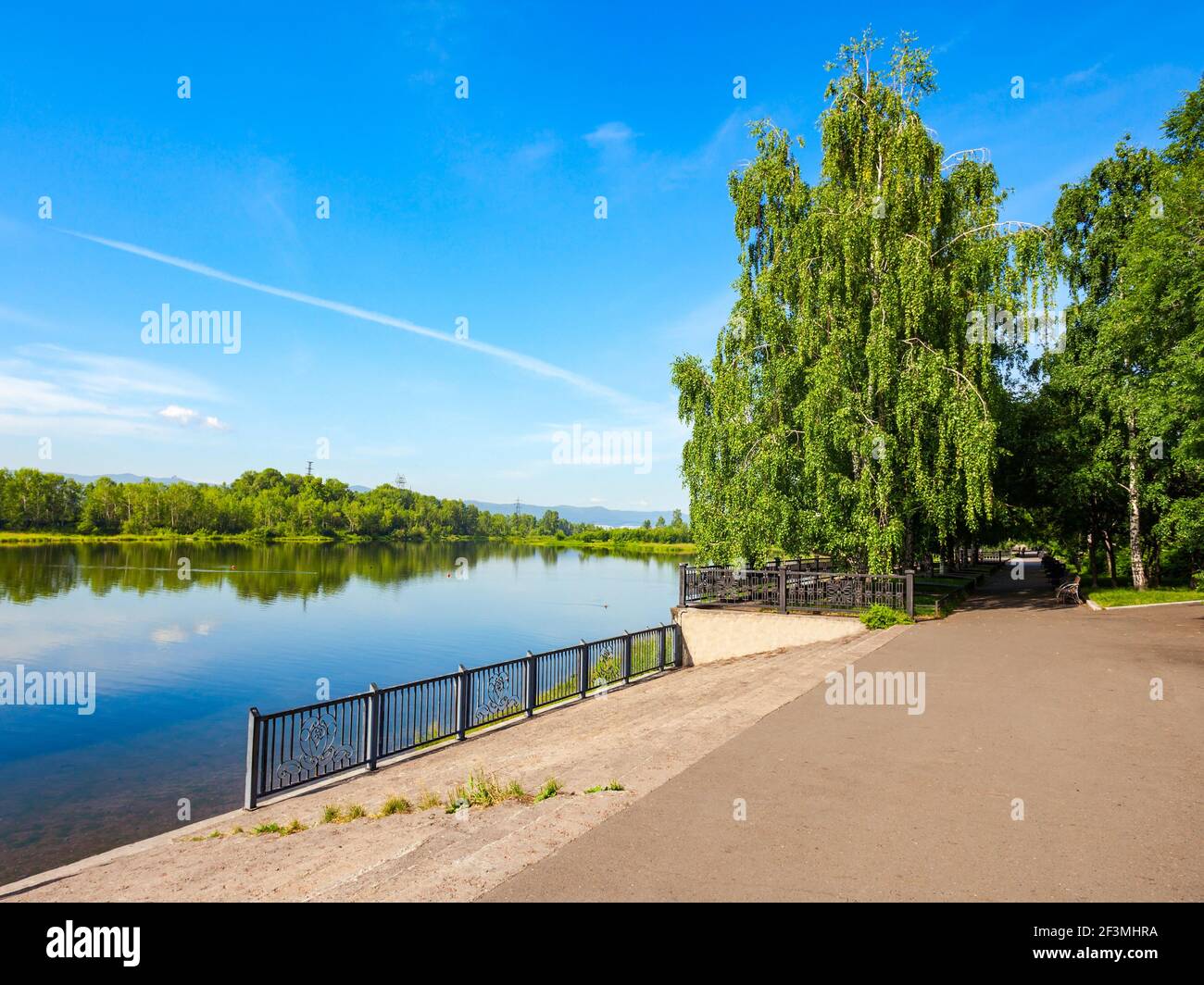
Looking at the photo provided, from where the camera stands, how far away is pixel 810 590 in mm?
20219

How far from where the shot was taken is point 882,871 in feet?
16.8

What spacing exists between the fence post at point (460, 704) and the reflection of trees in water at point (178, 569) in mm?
37841

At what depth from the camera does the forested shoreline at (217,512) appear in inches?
4604

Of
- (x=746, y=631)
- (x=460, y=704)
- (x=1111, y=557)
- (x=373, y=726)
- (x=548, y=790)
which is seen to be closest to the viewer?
(x=548, y=790)

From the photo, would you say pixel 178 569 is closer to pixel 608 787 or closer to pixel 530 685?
pixel 530 685

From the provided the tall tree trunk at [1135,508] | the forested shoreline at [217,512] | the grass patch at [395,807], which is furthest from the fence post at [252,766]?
the forested shoreline at [217,512]

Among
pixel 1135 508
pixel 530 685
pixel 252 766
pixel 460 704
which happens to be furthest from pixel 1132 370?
pixel 252 766

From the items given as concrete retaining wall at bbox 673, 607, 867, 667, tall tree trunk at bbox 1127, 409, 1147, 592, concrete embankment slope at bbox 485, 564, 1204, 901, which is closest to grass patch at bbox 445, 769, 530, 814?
concrete embankment slope at bbox 485, 564, 1204, 901

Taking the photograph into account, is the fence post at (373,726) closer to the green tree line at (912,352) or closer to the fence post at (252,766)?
the fence post at (252,766)

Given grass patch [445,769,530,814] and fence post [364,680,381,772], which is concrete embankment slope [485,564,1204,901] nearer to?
grass patch [445,769,530,814]

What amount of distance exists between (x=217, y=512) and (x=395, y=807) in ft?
461
